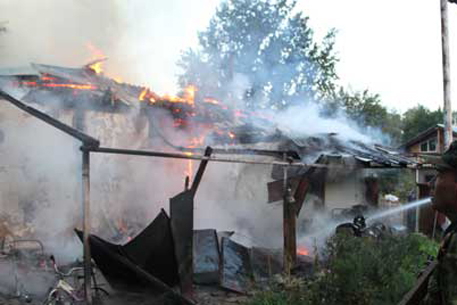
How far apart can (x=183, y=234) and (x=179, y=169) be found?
6.78m

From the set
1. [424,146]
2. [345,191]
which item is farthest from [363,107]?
[345,191]

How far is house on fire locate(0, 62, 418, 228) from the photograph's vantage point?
367 inches

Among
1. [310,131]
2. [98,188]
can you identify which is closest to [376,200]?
[310,131]

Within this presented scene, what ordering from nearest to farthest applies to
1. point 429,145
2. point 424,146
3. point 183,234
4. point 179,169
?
point 183,234 < point 179,169 < point 429,145 < point 424,146

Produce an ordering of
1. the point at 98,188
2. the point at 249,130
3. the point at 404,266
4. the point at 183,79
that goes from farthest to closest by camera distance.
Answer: the point at 183,79, the point at 249,130, the point at 98,188, the point at 404,266

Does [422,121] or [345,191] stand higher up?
[422,121]

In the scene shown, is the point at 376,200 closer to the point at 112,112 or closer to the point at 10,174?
the point at 112,112

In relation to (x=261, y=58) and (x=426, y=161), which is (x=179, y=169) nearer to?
(x=426, y=161)

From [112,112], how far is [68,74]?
1649mm

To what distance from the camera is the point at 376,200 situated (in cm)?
1367

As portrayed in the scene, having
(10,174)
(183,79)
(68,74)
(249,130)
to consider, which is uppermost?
(183,79)

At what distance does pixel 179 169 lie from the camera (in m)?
12.5

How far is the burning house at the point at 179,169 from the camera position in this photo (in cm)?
712

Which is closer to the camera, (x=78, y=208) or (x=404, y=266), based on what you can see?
(x=404, y=266)
